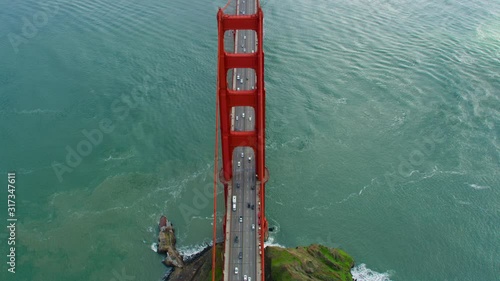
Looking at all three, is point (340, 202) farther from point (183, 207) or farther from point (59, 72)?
point (59, 72)

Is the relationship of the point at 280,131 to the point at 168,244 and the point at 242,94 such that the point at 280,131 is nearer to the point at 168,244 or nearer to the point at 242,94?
the point at 242,94

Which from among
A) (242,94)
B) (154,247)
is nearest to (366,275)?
(154,247)

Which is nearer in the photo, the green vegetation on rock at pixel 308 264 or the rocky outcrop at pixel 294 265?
the green vegetation on rock at pixel 308 264

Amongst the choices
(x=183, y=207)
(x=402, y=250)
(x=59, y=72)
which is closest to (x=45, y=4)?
(x=59, y=72)

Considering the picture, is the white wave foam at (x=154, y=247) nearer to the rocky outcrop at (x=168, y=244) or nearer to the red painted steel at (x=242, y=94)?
the rocky outcrop at (x=168, y=244)

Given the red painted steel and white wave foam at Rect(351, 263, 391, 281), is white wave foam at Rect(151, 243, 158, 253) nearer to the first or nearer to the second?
the red painted steel

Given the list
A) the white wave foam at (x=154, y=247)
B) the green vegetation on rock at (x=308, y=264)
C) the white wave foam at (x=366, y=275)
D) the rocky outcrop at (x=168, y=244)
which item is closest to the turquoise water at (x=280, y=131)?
the white wave foam at (x=366, y=275)
